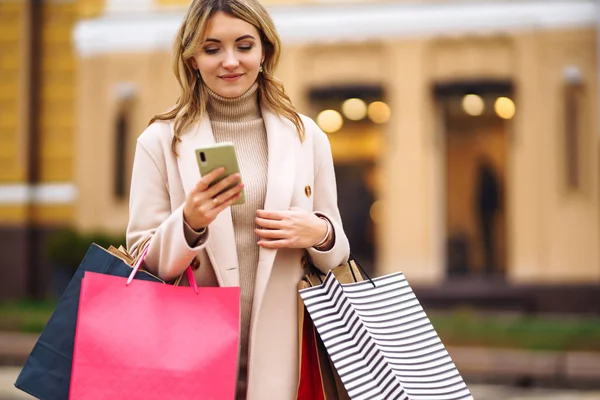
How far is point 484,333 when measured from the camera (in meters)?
11.3

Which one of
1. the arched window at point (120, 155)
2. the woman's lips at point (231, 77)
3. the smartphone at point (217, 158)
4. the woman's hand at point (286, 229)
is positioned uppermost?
the arched window at point (120, 155)

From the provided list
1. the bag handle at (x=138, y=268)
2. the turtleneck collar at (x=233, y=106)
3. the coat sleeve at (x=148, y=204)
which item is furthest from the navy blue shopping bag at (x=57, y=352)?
the turtleneck collar at (x=233, y=106)

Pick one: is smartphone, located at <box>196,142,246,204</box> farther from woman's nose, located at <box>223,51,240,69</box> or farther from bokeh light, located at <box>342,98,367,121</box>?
bokeh light, located at <box>342,98,367,121</box>

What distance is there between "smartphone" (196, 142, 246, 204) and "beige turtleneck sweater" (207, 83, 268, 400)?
1.14 ft

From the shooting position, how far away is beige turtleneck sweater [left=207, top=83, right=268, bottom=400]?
244cm

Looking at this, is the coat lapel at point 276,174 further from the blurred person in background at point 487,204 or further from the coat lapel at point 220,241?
the blurred person in background at point 487,204

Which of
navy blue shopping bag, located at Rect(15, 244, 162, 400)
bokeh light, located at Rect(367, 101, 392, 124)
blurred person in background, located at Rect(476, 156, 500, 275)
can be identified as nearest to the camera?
navy blue shopping bag, located at Rect(15, 244, 162, 400)

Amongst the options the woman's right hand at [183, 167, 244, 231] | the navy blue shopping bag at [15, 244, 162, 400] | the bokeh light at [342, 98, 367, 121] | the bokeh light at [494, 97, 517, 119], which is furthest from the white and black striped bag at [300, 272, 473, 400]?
the bokeh light at [342, 98, 367, 121]

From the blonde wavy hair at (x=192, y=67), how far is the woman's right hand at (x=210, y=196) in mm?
309

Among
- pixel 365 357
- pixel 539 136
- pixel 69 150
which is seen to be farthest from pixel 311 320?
pixel 69 150

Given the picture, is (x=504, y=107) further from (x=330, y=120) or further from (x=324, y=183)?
(x=324, y=183)

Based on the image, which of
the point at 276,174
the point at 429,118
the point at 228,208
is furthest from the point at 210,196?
→ the point at 429,118

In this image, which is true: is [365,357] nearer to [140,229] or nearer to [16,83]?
[140,229]

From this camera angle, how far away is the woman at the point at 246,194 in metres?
2.35
